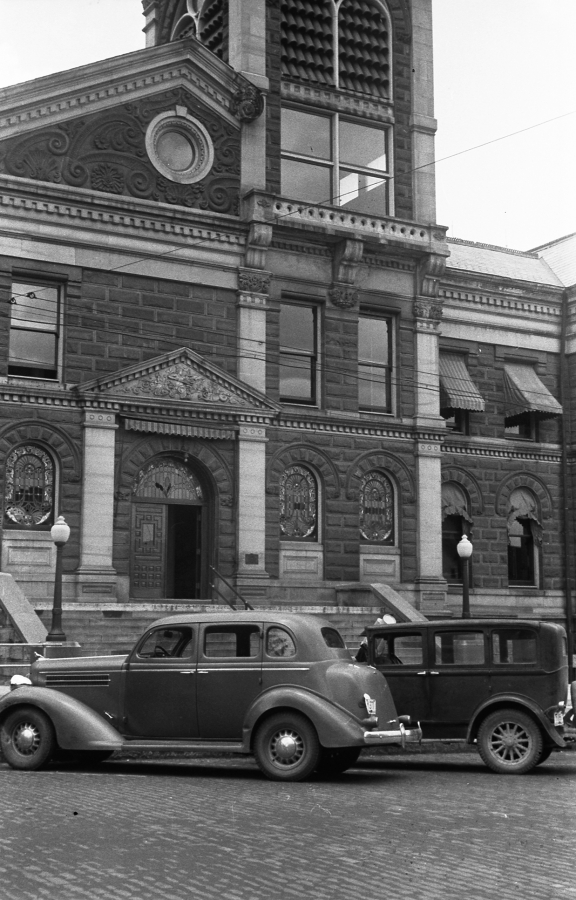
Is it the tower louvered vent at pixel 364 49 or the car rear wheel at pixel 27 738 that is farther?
the tower louvered vent at pixel 364 49

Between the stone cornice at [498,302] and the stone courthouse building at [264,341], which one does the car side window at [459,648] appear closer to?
the stone courthouse building at [264,341]

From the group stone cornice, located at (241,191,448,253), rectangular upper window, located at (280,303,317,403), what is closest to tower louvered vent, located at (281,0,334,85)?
stone cornice, located at (241,191,448,253)

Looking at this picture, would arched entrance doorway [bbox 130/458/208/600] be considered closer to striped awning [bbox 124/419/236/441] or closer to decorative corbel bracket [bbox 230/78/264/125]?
striped awning [bbox 124/419/236/441]

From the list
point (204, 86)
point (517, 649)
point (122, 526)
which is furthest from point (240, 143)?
point (517, 649)

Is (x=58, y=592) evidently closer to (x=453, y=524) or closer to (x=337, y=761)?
(x=337, y=761)

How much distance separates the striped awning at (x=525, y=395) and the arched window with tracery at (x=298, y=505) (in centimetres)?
724

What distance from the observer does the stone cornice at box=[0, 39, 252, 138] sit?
89.6 feet

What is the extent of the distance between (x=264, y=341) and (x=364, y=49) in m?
9.25

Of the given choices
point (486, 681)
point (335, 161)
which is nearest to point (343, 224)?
point (335, 161)

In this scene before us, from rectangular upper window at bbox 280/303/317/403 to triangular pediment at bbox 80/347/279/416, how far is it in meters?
1.38

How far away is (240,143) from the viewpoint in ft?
99.0

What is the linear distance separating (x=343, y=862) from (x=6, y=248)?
2054 cm

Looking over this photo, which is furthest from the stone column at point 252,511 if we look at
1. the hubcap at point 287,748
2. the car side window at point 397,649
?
the hubcap at point 287,748

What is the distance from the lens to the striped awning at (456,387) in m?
33.0
